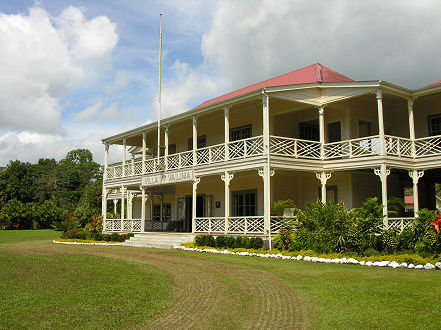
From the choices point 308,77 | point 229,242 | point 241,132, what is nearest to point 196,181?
point 241,132

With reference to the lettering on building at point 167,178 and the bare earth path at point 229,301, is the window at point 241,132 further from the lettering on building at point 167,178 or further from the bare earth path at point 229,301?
the bare earth path at point 229,301

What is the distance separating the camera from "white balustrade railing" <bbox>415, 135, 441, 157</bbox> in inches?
736

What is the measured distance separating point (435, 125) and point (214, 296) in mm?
15752

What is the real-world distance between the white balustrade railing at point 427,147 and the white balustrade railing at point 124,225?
15.3 metres

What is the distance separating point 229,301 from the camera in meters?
8.40

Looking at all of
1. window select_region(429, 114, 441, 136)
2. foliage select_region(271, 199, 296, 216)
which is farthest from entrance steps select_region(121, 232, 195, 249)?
window select_region(429, 114, 441, 136)

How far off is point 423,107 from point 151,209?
56.3ft

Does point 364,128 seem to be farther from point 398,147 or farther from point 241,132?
point 241,132

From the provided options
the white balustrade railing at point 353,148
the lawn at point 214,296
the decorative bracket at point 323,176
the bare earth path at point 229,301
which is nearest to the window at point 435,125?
the white balustrade railing at point 353,148

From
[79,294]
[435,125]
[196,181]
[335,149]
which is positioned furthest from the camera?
[196,181]

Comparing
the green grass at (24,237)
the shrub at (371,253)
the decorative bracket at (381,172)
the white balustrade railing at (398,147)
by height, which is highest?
the white balustrade railing at (398,147)

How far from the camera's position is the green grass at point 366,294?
6902mm

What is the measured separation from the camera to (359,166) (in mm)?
18750

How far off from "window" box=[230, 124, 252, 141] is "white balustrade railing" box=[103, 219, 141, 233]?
7557mm
